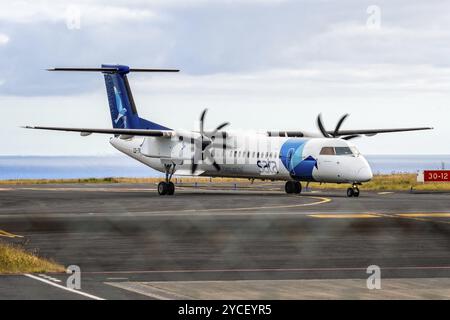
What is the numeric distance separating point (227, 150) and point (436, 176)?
79.9ft

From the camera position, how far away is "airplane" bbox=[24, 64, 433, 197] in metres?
54.8

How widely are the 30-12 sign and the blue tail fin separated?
81.7ft

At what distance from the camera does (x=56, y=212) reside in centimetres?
4294

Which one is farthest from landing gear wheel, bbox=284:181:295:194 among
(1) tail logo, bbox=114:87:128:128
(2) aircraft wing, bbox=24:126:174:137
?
(1) tail logo, bbox=114:87:128:128

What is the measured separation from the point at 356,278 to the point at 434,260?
173 inches

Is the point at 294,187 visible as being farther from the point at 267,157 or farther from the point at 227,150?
the point at 227,150

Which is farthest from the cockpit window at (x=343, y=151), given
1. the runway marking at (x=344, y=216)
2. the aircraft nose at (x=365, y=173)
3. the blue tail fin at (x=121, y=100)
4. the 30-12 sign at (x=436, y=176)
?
the 30-12 sign at (x=436, y=176)

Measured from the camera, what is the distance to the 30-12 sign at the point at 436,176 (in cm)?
7781

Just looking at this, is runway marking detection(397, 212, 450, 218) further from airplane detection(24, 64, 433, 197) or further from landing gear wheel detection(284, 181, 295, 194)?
landing gear wheel detection(284, 181, 295, 194)

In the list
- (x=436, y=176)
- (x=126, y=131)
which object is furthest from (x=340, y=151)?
(x=436, y=176)
